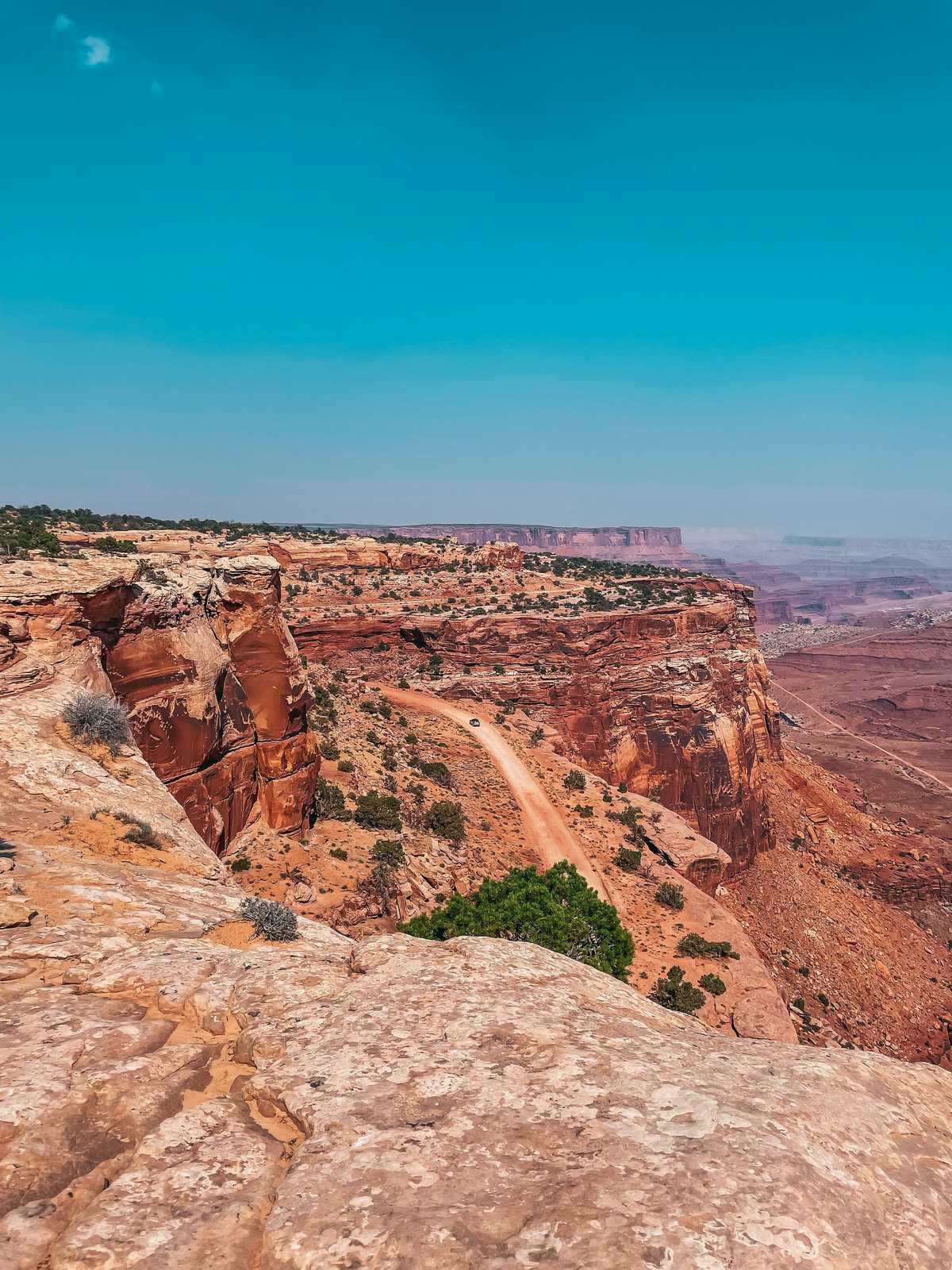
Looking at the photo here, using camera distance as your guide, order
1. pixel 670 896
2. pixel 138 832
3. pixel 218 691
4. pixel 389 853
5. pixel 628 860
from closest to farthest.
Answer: pixel 138 832, pixel 218 691, pixel 389 853, pixel 670 896, pixel 628 860

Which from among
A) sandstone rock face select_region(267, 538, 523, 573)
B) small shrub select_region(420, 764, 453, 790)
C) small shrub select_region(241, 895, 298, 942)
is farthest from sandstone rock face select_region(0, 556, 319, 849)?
sandstone rock face select_region(267, 538, 523, 573)

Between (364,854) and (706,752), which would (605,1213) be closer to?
(364,854)

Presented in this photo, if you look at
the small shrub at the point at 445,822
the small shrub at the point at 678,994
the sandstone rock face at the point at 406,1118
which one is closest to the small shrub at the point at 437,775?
the small shrub at the point at 445,822

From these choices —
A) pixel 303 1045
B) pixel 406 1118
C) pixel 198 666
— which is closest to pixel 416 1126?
pixel 406 1118

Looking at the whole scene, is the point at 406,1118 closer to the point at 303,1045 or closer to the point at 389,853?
the point at 303,1045

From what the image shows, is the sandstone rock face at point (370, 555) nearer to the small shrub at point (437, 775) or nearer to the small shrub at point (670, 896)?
the small shrub at point (437, 775)
